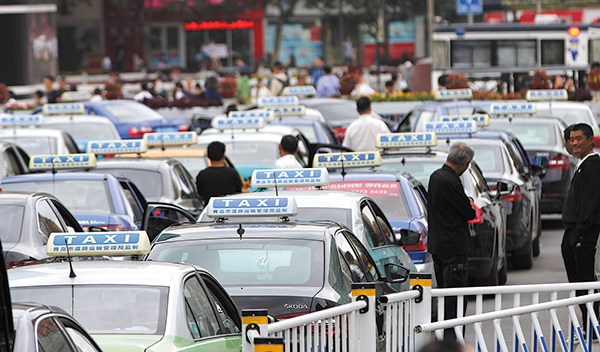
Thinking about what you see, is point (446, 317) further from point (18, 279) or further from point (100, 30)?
point (100, 30)

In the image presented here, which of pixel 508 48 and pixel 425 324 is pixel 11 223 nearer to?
pixel 425 324

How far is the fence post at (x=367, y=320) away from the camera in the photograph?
823 centimetres

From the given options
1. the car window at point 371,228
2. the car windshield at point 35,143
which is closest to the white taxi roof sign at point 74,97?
the car windshield at point 35,143

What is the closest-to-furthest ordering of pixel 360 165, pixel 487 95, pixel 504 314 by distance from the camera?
pixel 504 314 → pixel 360 165 → pixel 487 95

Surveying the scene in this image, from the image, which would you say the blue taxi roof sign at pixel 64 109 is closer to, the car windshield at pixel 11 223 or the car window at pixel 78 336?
the car windshield at pixel 11 223

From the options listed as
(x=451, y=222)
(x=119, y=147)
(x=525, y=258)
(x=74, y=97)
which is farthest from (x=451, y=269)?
(x=74, y=97)

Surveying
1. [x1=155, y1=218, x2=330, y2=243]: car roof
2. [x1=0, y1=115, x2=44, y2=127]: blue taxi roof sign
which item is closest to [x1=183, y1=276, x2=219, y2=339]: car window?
[x1=155, y1=218, x2=330, y2=243]: car roof

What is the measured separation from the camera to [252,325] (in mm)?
6934

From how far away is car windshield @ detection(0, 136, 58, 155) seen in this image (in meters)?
21.7

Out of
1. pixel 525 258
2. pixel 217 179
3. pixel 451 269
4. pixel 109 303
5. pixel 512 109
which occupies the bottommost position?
pixel 525 258

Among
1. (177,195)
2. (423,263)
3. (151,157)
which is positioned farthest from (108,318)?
(151,157)

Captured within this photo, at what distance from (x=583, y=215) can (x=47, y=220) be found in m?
4.15

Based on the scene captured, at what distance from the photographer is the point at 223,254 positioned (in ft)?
32.1

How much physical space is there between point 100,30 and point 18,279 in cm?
7247
